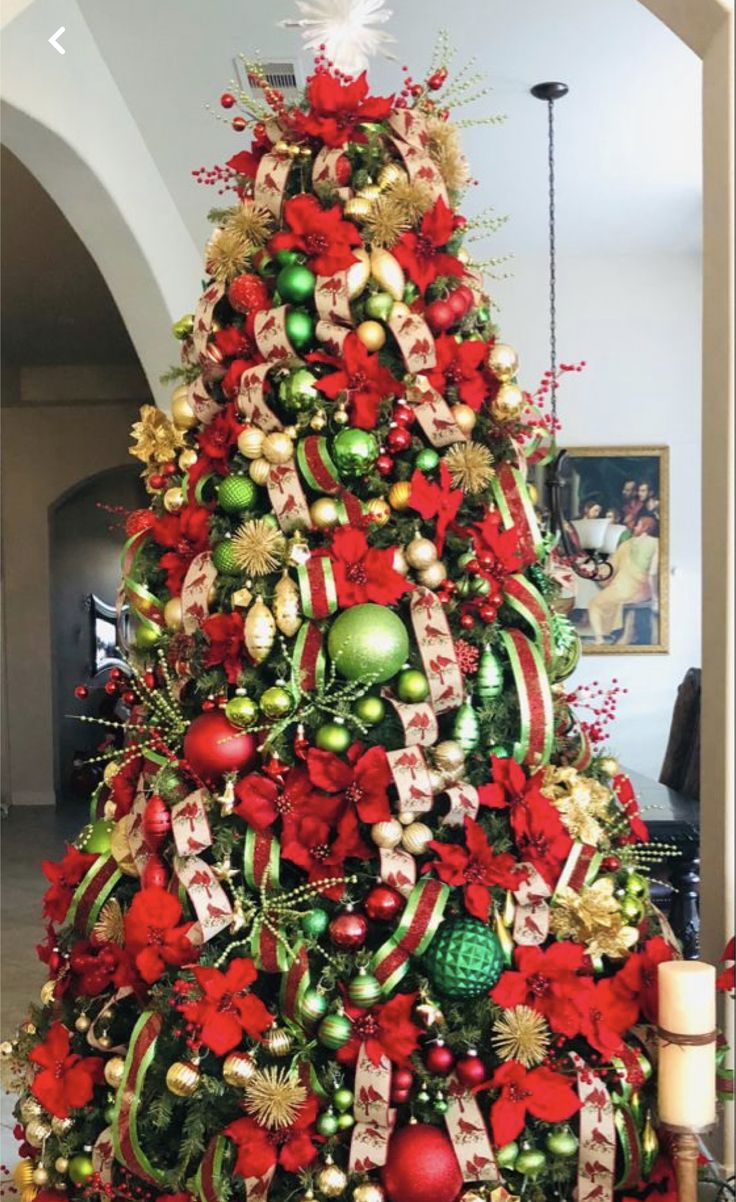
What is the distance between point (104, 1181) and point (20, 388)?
732 cm

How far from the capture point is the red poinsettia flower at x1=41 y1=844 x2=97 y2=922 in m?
1.43

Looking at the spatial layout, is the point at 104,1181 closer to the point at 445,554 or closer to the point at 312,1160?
the point at 312,1160

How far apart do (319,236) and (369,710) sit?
0.54 m

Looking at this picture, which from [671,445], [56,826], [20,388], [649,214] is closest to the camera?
[649,214]

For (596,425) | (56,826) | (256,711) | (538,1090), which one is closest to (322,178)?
(256,711)

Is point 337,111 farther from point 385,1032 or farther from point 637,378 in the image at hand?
point 637,378

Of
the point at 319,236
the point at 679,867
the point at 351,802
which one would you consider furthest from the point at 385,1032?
the point at 679,867

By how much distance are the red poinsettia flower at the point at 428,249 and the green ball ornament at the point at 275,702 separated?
0.50m

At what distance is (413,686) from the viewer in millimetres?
1259

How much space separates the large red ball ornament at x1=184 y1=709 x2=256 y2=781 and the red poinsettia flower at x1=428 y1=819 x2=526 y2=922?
23cm

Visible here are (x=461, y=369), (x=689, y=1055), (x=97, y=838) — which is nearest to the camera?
(x=689, y=1055)

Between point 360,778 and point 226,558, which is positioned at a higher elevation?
point 226,558

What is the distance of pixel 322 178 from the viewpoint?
4.45 ft

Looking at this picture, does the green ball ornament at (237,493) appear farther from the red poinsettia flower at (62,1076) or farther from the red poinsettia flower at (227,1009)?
the red poinsettia flower at (62,1076)
